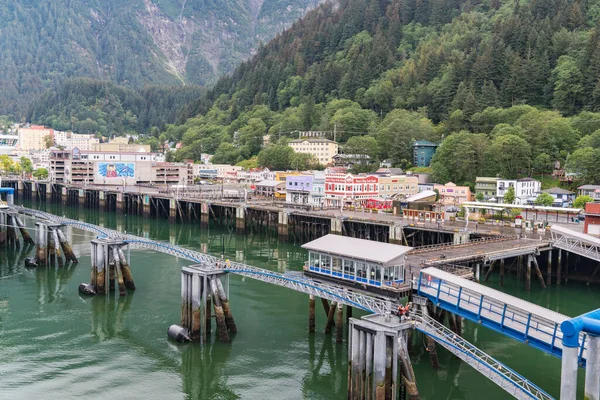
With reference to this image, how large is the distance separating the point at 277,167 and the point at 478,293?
114885mm

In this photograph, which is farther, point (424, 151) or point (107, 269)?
point (424, 151)

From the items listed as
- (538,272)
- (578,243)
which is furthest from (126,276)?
(578,243)

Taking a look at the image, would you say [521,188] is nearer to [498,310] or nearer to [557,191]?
[557,191]

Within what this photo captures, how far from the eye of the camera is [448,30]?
183125 mm

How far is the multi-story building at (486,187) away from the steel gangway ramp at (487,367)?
65150 millimetres

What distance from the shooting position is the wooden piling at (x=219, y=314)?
36.7 metres

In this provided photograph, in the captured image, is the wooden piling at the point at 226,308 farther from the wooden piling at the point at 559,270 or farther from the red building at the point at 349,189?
the red building at the point at 349,189

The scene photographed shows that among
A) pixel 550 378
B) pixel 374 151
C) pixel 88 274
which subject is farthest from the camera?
pixel 374 151

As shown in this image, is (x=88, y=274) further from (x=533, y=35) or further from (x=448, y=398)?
(x=533, y=35)

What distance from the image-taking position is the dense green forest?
337ft

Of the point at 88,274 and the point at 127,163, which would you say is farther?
the point at 127,163

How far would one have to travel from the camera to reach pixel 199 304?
36781 millimetres

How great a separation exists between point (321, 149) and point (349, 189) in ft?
160

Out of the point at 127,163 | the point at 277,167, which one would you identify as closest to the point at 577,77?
the point at 277,167
